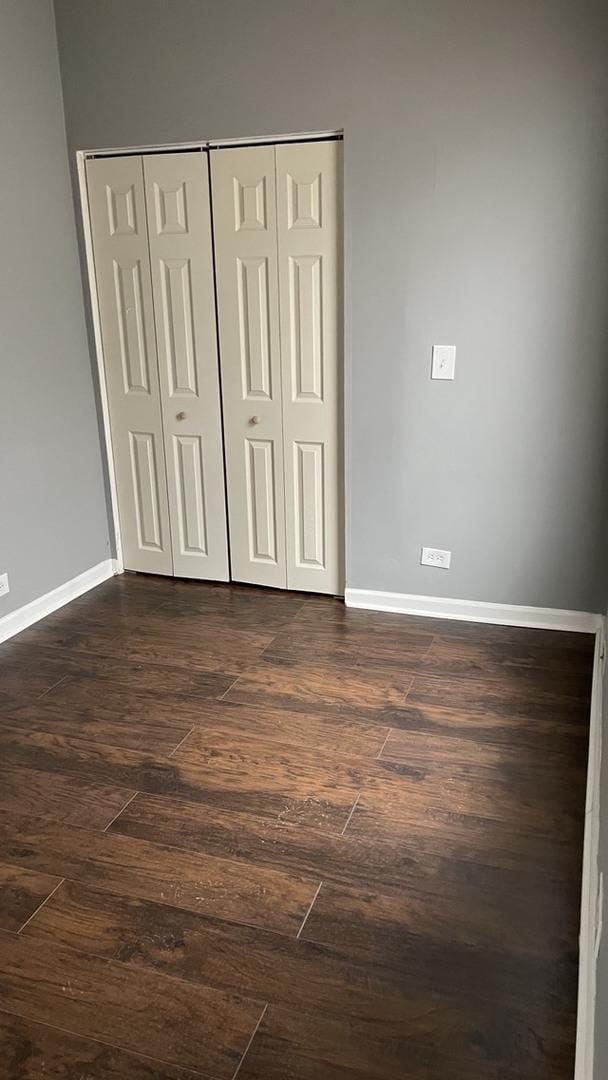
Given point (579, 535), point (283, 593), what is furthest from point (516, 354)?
point (283, 593)

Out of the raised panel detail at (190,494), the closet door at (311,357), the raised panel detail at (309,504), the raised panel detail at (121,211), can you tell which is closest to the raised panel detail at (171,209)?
the raised panel detail at (121,211)

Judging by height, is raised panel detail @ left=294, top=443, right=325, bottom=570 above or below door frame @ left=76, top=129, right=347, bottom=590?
below

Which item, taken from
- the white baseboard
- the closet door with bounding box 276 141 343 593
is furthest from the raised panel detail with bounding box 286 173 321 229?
the white baseboard

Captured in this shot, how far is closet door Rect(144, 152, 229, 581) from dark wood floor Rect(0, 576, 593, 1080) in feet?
2.44

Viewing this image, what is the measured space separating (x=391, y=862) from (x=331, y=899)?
0.20m

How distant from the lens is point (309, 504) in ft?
12.5

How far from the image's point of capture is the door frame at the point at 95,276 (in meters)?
3.36

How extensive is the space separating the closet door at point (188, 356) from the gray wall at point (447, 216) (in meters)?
0.25

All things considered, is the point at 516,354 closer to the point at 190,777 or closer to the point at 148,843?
the point at 190,777

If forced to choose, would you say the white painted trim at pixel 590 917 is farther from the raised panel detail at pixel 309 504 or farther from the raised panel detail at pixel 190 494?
the raised panel detail at pixel 190 494

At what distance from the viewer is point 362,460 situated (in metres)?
3.57

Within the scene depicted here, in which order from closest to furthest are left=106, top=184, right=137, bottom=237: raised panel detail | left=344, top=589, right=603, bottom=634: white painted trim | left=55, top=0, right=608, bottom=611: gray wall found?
left=55, top=0, right=608, bottom=611: gray wall, left=344, top=589, right=603, bottom=634: white painted trim, left=106, top=184, right=137, bottom=237: raised panel detail

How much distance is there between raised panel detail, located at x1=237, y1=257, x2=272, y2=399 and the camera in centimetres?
357

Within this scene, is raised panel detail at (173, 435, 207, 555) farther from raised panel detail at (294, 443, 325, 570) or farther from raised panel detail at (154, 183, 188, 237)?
raised panel detail at (154, 183, 188, 237)
